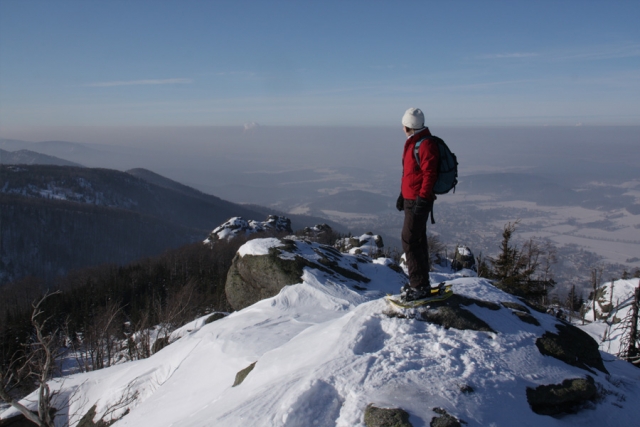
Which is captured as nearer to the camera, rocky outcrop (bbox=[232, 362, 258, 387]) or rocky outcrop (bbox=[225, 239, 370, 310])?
rocky outcrop (bbox=[232, 362, 258, 387])

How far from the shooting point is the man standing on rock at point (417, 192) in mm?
6355

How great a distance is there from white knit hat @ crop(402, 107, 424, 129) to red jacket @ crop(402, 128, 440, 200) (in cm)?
14

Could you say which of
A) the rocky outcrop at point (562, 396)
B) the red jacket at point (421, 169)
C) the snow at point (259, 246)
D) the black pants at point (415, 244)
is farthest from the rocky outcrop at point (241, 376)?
the snow at point (259, 246)

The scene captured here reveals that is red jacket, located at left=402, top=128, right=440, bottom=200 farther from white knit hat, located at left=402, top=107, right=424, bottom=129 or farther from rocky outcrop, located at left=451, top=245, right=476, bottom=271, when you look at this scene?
rocky outcrop, located at left=451, top=245, right=476, bottom=271

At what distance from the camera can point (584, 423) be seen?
521cm

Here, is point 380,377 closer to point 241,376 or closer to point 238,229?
point 241,376

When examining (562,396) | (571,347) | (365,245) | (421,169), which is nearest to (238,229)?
(365,245)

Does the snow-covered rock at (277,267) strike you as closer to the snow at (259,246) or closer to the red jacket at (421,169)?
the snow at (259,246)

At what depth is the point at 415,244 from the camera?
278 inches

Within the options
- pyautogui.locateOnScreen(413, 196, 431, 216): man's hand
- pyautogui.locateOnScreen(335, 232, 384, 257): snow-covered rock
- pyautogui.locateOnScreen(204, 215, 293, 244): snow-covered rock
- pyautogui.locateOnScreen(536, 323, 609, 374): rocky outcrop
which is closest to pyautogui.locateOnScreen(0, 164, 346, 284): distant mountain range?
pyautogui.locateOnScreen(204, 215, 293, 244): snow-covered rock

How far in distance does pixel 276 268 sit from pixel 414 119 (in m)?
14.4

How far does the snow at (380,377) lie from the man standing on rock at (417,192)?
78 cm

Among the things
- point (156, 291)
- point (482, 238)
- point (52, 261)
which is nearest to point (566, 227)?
point (482, 238)

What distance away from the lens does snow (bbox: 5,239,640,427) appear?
4910 millimetres
